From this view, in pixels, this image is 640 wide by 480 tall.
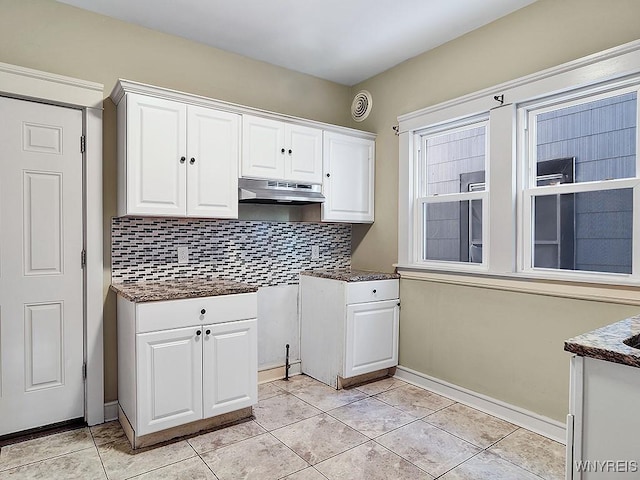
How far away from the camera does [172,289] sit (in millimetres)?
2568

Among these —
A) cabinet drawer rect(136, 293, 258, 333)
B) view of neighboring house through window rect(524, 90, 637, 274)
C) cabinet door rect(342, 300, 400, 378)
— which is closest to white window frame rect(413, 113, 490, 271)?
view of neighboring house through window rect(524, 90, 637, 274)

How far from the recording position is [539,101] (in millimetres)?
2598

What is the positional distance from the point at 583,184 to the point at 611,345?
5.03 ft

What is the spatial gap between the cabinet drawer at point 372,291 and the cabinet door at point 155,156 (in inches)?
54.2

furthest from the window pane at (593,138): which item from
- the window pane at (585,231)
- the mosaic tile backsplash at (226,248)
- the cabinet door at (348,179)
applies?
the mosaic tile backsplash at (226,248)

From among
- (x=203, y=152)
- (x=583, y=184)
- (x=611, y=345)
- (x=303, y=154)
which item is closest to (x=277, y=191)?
(x=303, y=154)

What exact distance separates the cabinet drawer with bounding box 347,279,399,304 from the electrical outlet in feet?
4.02

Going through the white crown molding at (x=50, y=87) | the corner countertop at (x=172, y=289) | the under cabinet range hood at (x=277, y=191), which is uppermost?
the white crown molding at (x=50, y=87)

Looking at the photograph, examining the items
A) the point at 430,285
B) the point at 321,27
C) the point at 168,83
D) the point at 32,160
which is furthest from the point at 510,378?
the point at 32,160

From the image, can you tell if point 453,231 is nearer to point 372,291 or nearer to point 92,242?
point 372,291

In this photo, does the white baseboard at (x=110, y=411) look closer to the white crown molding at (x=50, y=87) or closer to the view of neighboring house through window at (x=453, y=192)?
the white crown molding at (x=50, y=87)

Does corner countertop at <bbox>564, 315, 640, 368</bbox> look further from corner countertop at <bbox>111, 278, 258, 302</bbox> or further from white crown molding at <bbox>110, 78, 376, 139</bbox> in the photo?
white crown molding at <bbox>110, 78, 376, 139</bbox>

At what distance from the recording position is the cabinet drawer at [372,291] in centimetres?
317

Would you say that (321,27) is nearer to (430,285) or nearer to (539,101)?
(539,101)
